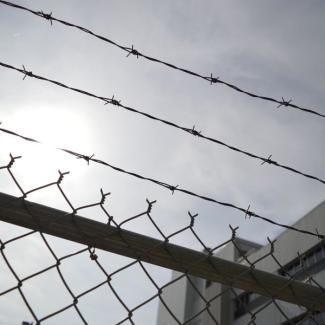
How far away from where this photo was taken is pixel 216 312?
25.3 metres

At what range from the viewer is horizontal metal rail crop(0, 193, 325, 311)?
143cm

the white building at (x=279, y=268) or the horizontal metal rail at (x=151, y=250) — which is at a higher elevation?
the white building at (x=279, y=268)

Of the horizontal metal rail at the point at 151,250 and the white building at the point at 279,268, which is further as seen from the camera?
the white building at the point at 279,268

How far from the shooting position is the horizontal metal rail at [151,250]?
143cm

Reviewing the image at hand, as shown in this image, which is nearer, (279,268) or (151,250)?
(151,250)

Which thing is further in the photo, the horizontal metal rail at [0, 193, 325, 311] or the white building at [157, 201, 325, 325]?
the white building at [157, 201, 325, 325]

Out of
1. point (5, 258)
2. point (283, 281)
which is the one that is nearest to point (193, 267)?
point (283, 281)

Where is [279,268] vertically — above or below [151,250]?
above

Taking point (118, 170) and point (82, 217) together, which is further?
point (118, 170)

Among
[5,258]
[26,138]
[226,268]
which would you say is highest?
[26,138]

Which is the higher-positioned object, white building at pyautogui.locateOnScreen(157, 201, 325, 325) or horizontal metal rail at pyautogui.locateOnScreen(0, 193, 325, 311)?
white building at pyautogui.locateOnScreen(157, 201, 325, 325)

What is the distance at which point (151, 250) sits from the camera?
5.07 feet

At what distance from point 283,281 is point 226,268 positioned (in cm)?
27

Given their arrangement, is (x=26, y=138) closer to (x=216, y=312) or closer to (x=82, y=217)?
(x=82, y=217)
